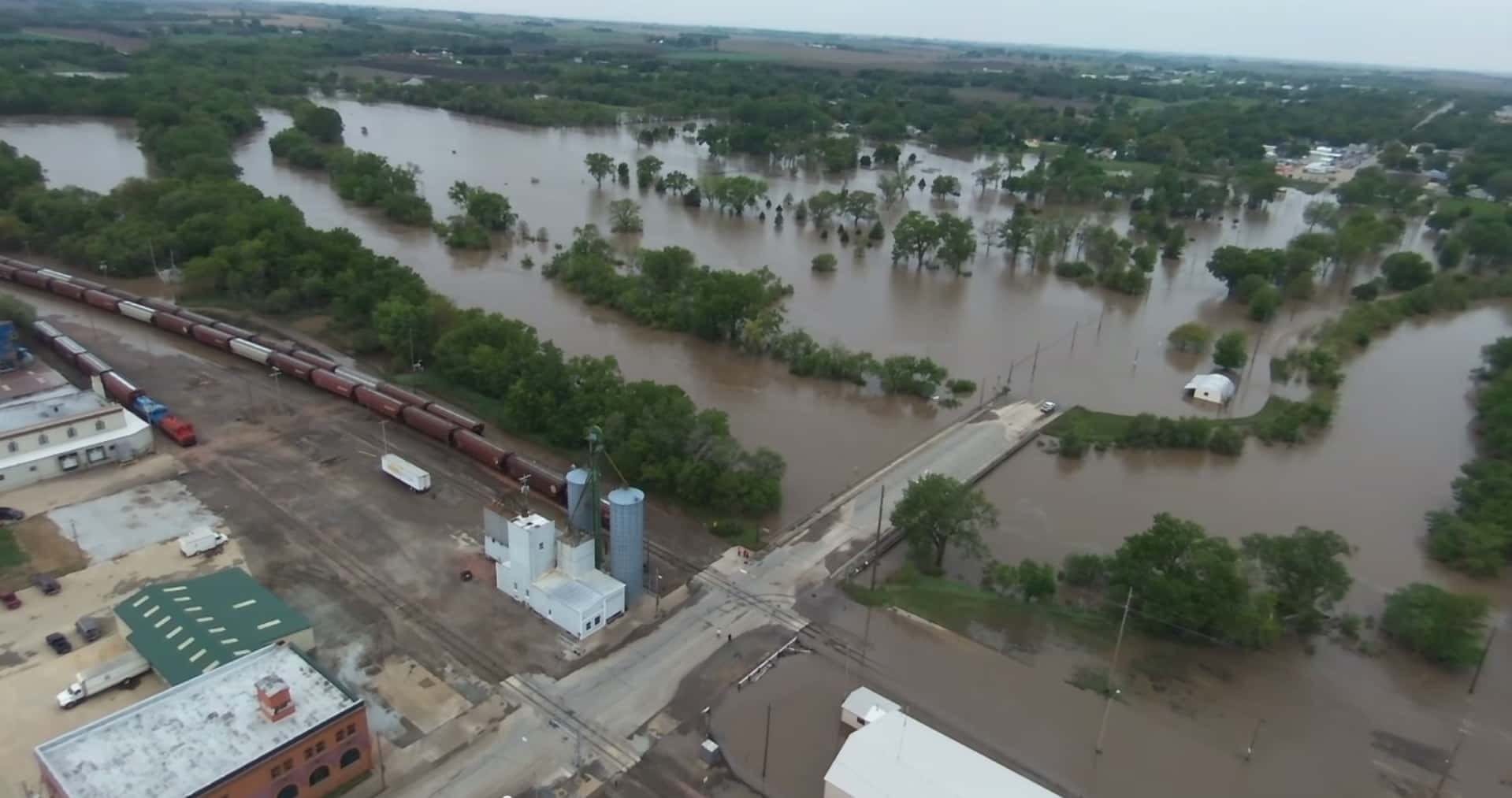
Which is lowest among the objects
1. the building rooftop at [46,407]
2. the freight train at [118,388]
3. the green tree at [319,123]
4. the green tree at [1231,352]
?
the freight train at [118,388]

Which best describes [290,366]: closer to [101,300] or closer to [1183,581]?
[101,300]

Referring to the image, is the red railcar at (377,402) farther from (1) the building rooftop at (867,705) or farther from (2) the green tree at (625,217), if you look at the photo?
(2) the green tree at (625,217)

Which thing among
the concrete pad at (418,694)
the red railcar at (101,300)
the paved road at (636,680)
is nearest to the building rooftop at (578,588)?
the paved road at (636,680)

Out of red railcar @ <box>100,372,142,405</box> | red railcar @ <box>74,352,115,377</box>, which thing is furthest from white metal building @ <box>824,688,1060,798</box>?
red railcar @ <box>74,352,115,377</box>

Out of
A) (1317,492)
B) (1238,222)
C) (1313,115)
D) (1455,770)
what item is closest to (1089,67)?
(1313,115)

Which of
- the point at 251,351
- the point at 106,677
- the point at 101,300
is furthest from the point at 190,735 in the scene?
the point at 101,300
